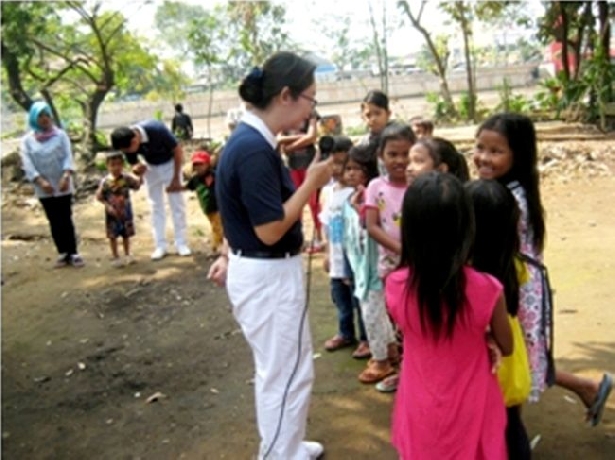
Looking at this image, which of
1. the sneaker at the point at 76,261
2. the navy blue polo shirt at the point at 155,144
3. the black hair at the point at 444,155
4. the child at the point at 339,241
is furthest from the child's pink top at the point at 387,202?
the sneaker at the point at 76,261

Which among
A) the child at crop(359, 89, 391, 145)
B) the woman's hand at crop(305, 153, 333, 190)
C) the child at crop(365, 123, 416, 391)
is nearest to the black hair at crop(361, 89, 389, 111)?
the child at crop(359, 89, 391, 145)

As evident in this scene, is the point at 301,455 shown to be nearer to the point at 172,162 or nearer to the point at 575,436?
the point at 575,436

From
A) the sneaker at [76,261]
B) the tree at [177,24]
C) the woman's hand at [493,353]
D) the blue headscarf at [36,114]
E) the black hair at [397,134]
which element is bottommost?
the sneaker at [76,261]

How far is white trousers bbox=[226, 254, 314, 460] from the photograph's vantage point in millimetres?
2178

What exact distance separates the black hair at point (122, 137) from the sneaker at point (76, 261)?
136 centimetres

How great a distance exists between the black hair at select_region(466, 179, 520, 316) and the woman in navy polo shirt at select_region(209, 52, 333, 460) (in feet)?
1.80

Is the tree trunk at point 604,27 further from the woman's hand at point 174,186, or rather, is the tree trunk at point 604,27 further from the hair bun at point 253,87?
the hair bun at point 253,87

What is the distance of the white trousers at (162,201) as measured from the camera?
5953mm

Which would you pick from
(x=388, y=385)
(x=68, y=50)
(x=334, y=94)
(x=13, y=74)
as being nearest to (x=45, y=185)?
(x=388, y=385)

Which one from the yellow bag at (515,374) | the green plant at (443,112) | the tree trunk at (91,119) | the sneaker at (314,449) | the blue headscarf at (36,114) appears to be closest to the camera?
the yellow bag at (515,374)

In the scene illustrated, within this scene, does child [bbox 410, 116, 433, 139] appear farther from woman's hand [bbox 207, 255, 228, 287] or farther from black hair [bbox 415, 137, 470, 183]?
woman's hand [bbox 207, 255, 228, 287]

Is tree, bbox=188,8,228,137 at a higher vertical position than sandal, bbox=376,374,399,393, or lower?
higher

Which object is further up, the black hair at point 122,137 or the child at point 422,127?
the black hair at point 122,137

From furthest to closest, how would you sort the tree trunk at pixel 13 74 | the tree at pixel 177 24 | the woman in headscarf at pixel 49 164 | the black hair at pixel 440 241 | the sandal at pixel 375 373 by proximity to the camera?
the tree at pixel 177 24
the tree trunk at pixel 13 74
the woman in headscarf at pixel 49 164
the sandal at pixel 375 373
the black hair at pixel 440 241
